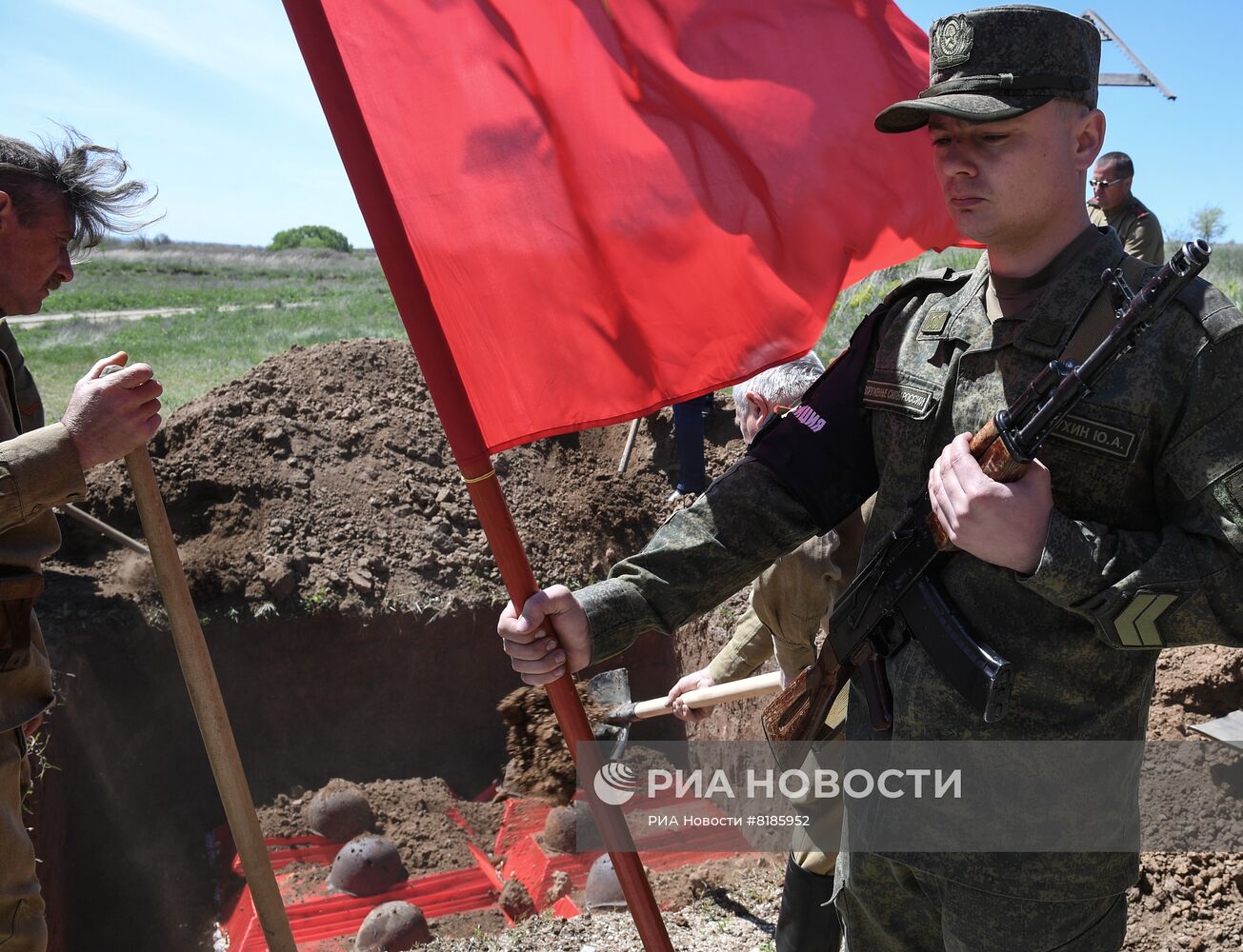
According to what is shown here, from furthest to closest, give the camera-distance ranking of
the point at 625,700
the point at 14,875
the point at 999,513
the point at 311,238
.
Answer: the point at 311,238 → the point at 625,700 → the point at 14,875 → the point at 999,513

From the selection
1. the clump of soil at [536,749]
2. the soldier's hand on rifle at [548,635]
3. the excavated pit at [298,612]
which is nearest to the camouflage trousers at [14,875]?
the clump of soil at [536,749]

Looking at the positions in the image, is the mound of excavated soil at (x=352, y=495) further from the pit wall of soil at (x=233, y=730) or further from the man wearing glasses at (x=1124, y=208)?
the man wearing glasses at (x=1124, y=208)

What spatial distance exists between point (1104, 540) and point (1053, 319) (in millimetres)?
432

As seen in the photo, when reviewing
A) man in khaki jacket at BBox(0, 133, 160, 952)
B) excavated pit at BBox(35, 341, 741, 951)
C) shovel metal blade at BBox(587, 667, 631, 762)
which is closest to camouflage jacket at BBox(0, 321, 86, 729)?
man in khaki jacket at BBox(0, 133, 160, 952)

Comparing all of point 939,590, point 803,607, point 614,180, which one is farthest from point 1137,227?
point 939,590

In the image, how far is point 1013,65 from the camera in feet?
5.83

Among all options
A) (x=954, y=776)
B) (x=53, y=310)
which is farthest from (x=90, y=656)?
(x=53, y=310)

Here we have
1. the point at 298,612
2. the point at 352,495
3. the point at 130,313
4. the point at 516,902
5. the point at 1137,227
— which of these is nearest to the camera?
the point at 516,902

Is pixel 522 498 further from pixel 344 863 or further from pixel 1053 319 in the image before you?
pixel 1053 319

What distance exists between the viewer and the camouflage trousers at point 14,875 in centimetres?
253

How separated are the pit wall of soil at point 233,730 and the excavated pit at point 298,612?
0.05 feet

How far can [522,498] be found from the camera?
339 inches

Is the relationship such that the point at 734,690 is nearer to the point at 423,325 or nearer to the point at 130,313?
the point at 423,325

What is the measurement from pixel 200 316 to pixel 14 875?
103 feet
